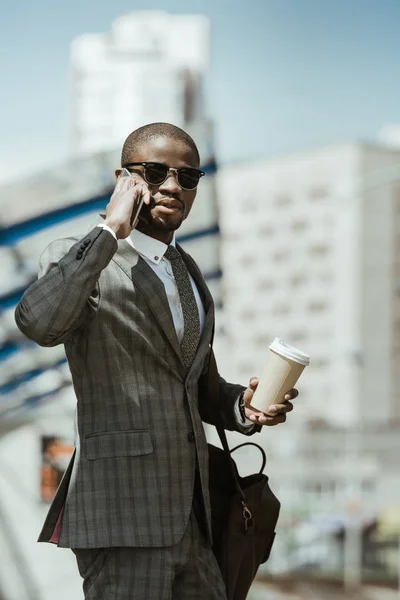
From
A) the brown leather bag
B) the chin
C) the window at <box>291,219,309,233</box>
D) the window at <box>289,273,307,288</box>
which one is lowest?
the window at <box>289,273,307,288</box>

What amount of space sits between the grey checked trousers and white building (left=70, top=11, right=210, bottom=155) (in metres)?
87.0

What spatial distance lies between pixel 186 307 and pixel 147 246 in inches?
6.9

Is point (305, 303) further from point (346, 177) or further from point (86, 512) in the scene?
point (86, 512)

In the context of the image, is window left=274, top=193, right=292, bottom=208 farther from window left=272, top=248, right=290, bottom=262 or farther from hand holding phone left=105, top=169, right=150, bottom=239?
hand holding phone left=105, top=169, right=150, bottom=239

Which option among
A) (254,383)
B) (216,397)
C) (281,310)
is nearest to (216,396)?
(216,397)

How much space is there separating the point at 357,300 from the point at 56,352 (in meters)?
→ 72.7

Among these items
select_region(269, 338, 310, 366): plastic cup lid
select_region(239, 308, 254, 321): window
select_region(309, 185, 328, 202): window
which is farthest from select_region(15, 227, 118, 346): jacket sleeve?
select_region(309, 185, 328, 202): window

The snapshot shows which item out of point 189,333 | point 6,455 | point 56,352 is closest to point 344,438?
point 6,455

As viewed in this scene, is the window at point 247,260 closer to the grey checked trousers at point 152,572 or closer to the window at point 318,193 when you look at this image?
the window at point 318,193

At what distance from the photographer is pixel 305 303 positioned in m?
85.2

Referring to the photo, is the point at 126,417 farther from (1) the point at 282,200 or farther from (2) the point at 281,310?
(1) the point at 282,200

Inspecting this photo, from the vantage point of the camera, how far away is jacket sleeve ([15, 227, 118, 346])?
2.47m

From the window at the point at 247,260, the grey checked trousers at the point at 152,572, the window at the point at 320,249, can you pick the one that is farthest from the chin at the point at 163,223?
the window at the point at 247,260

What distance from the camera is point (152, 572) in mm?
2635
